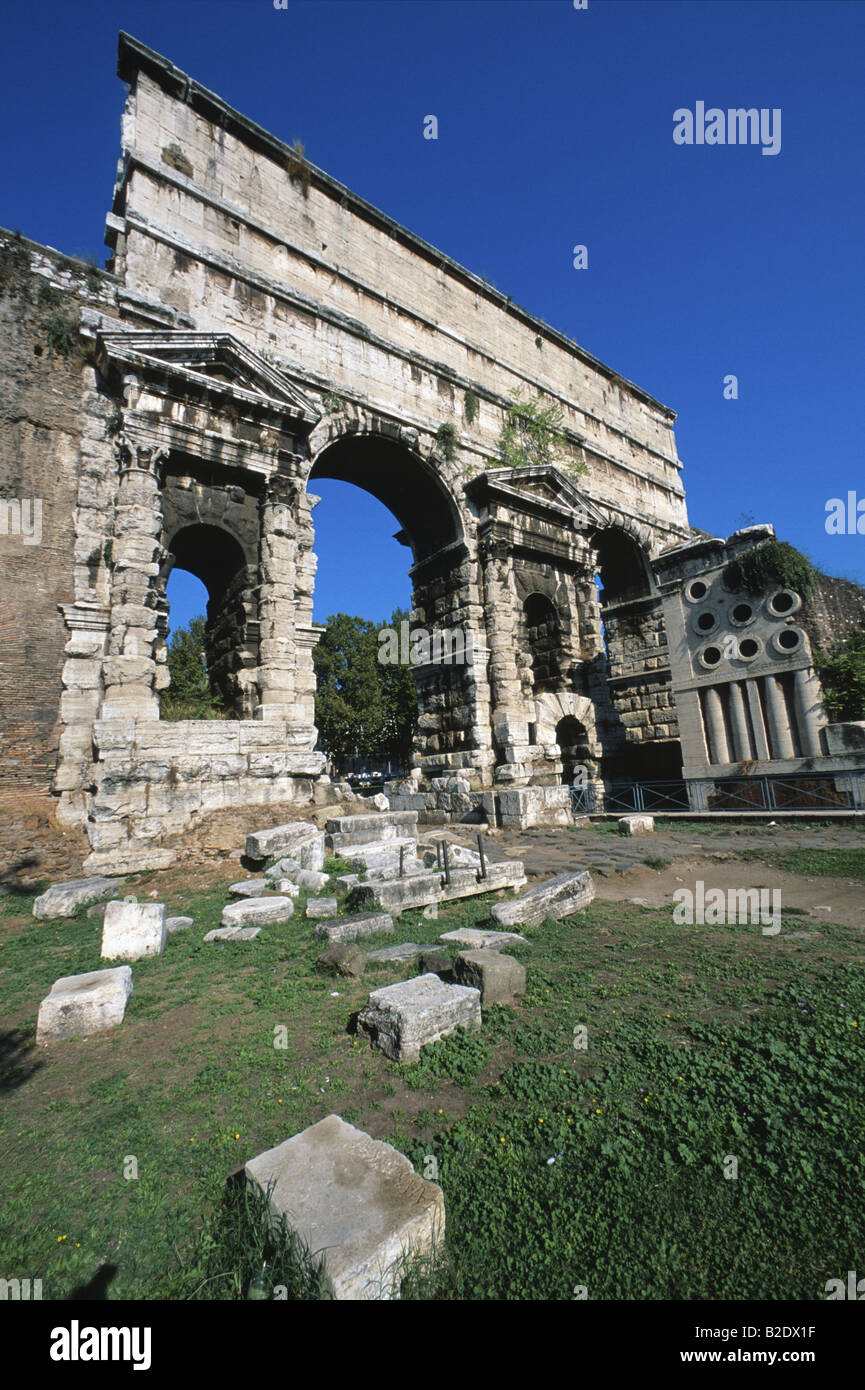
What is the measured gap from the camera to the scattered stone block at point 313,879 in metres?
7.17

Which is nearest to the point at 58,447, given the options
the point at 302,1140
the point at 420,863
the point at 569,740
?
the point at 420,863

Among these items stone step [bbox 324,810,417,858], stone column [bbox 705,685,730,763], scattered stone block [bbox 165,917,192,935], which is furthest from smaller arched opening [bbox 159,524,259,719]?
stone column [bbox 705,685,730,763]

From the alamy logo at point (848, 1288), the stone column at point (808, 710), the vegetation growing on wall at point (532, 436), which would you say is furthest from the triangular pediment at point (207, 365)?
the alamy logo at point (848, 1288)

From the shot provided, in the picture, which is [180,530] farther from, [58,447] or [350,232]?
[350,232]

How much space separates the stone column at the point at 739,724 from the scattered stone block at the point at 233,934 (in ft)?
34.7

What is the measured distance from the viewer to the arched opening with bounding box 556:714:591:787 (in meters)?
16.0

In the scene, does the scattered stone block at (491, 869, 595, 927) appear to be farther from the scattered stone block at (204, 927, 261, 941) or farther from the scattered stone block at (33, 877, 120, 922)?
the scattered stone block at (33, 877, 120, 922)

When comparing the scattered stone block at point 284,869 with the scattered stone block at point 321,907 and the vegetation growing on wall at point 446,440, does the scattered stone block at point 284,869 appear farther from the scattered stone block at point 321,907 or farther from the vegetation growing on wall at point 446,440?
the vegetation growing on wall at point 446,440

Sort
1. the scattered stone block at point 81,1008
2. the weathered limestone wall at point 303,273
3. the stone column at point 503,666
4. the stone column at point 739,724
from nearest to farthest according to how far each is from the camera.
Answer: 1. the scattered stone block at point 81,1008
2. the weathered limestone wall at point 303,273
3. the stone column at point 739,724
4. the stone column at point 503,666

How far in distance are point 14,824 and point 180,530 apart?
5.50 m

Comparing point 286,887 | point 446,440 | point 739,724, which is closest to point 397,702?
point 446,440

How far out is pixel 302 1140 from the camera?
248cm

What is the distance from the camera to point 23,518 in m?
9.36
